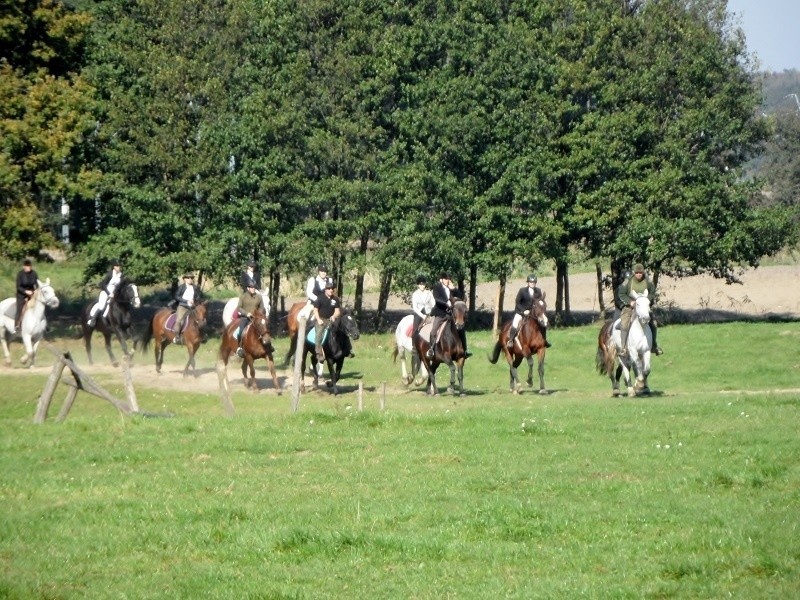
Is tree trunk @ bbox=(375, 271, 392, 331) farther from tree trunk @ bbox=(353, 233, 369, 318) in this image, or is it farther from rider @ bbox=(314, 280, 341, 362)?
rider @ bbox=(314, 280, 341, 362)

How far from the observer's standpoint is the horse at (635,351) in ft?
94.6

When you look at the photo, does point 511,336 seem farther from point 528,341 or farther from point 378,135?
point 378,135

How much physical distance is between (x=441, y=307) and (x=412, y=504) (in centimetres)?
1670

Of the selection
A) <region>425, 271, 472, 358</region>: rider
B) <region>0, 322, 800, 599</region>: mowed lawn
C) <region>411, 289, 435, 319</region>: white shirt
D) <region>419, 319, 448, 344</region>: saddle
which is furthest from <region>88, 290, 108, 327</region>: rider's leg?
<region>0, 322, 800, 599</region>: mowed lawn

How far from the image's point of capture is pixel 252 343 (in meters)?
31.9

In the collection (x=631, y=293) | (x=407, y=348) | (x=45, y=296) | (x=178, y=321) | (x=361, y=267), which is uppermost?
(x=361, y=267)

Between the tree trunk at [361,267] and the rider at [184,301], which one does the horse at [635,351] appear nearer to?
the rider at [184,301]

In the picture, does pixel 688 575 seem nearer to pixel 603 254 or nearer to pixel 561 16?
pixel 603 254

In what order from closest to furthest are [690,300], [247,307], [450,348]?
1. [450,348]
2. [247,307]
3. [690,300]

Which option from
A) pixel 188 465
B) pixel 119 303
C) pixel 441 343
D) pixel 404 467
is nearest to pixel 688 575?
pixel 404 467

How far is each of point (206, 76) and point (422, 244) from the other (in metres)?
9.74

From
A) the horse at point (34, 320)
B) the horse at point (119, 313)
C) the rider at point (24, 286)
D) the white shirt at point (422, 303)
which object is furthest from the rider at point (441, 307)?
the rider at point (24, 286)

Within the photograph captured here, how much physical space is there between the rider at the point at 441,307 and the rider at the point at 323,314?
2.48 m

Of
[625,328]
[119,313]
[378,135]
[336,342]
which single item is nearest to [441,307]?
[336,342]
